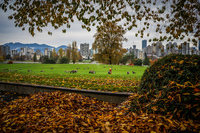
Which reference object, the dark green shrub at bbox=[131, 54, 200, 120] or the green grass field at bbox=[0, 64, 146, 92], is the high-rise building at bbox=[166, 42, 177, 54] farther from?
the green grass field at bbox=[0, 64, 146, 92]

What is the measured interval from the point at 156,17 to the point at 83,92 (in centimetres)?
481

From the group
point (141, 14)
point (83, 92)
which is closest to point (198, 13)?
point (141, 14)

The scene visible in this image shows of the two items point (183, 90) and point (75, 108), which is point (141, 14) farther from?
point (75, 108)

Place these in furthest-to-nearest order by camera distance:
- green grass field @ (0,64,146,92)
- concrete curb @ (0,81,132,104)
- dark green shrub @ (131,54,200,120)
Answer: green grass field @ (0,64,146,92), concrete curb @ (0,81,132,104), dark green shrub @ (131,54,200,120)

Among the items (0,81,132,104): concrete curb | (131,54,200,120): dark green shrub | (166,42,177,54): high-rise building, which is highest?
(166,42,177,54): high-rise building

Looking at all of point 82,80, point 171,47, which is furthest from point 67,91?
point 171,47

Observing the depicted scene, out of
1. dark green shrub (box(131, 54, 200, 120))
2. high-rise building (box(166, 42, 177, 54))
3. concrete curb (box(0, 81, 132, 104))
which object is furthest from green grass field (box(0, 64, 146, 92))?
dark green shrub (box(131, 54, 200, 120))

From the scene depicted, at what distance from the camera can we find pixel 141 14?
5.56 meters

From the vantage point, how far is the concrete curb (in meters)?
5.07

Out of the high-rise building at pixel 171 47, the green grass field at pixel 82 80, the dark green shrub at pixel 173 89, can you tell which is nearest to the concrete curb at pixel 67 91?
the green grass field at pixel 82 80

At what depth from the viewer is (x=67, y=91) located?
19.3 feet

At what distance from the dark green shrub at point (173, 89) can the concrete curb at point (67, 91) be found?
1404 mm

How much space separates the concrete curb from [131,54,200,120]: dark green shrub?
1404 mm

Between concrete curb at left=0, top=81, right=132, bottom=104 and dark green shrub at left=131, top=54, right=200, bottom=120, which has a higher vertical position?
dark green shrub at left=131, top=54, right=200, bottom=120
